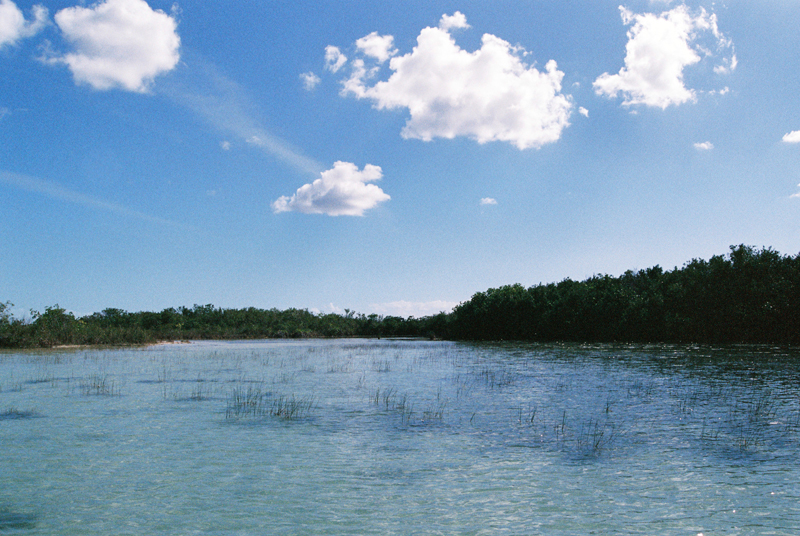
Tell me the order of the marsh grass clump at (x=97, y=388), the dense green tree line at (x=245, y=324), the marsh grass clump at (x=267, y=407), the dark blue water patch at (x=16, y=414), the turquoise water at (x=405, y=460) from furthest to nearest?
the dense green tree line at (x=245, y=324), the marsh grass clump at (x=97, y=388), the marsh grass clump at (x=267, y=407), the dark blue water patch at (x=16, y=414), the turquoise water at (x=405, y=460)

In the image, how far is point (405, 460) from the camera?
14.1 m

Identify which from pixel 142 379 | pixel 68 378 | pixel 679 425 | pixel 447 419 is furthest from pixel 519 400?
pixel 68 378

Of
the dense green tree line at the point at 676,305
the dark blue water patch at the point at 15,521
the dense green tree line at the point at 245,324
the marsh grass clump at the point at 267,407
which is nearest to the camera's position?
the dark blue water patch at the point at 15,521

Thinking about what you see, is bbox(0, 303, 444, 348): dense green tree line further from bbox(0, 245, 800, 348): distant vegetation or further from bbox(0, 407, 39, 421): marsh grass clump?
bbox(0, 407, 39, 421): marsh grass clump

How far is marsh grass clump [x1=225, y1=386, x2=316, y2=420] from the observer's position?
21.3m

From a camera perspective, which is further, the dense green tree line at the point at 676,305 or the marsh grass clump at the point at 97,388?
the dense green tree line at the point at 676,305

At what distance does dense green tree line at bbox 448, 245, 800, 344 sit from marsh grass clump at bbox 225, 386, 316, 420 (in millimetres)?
66260

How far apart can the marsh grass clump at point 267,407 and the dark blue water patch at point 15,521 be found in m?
10.6

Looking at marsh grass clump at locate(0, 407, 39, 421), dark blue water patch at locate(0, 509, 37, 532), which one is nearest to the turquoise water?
dark blue water patch at locate(0, 509, 37, 532)

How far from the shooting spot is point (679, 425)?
18344mm

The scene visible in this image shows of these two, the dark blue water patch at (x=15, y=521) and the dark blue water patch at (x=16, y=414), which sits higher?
the dark blue water patch at (x=15, y=521)

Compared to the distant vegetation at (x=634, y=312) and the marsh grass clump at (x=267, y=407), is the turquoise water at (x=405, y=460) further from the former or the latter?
the distant vegetation at (x=634, y=312)

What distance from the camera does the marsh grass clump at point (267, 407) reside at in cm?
2128

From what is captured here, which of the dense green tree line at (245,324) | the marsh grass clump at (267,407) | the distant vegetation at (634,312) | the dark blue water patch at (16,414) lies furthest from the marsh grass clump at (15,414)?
the dense green tree line at (245,324)
